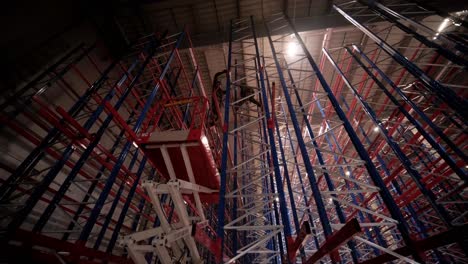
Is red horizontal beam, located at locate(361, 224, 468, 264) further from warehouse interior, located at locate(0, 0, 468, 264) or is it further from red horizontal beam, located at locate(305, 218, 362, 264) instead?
red horizontal beam, located at locate(305, 218, 362, 264)

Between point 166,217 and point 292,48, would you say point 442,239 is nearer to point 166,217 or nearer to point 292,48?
point 166,217

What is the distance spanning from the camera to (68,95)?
23.3 ft

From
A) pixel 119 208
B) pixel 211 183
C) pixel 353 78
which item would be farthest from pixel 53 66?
pixel 353 78

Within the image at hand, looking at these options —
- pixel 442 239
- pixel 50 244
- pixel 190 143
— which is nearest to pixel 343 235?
pixel 442 239

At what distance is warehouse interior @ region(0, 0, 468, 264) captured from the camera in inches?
142

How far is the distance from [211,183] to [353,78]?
12060mm

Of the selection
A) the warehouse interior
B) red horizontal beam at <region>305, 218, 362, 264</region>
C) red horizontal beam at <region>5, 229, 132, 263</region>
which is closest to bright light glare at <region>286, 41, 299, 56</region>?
the warehouse interior

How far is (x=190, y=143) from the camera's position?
4.35 m

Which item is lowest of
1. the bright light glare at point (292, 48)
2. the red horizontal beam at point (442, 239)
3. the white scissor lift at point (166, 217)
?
the red horizontal beam at point (442, 239)

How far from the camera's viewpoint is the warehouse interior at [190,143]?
142 inches

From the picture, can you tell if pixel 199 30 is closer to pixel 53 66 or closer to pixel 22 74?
pixel 53 66

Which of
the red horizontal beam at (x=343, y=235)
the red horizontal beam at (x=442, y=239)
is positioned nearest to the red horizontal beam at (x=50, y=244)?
the red horizontal beam at (x=343, y=235)

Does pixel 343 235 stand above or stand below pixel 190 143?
below

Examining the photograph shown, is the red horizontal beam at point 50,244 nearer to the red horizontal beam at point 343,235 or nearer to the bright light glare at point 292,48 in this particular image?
the red horizontal beam at point 343,235
